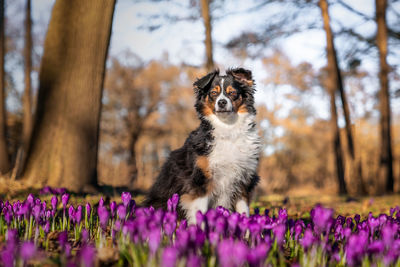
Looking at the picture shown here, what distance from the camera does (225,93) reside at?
430 centimetres

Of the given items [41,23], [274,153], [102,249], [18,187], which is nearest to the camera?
[102,249]

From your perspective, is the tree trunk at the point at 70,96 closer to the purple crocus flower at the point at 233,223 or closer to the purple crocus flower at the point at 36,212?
the purple crocus flower at the point at 36,212

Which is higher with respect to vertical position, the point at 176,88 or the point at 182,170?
the point at 176,88

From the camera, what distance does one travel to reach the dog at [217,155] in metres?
3.81

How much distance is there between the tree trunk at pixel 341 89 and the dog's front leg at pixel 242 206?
11.7m

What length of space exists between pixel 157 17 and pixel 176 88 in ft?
56.6

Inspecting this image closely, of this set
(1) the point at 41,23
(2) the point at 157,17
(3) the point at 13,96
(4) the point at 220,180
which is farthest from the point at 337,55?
(3) the point at 13,96

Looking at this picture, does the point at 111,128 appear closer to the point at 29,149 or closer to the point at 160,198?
the point at 29,149

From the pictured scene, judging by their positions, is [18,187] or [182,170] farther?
[18,187]

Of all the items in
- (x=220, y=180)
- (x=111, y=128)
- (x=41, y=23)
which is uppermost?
(x=41, y=23)

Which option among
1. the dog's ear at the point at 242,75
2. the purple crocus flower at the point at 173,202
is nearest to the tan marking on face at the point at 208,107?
the dog's ear at the point at 242,75

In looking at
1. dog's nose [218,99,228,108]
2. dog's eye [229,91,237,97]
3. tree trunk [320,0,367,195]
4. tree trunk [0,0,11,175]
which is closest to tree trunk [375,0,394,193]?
tree trunk [320,0,367,195]

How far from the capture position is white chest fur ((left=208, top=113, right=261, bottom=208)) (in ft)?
12.7

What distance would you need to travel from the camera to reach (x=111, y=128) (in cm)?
3052
